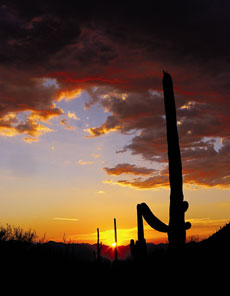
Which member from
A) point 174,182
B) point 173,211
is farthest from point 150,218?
point 174,182

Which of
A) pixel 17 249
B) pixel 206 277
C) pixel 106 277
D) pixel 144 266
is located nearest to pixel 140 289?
pixel 144 266

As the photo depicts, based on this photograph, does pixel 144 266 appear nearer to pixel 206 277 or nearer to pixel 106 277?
pixel 206 277

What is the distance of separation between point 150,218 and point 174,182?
3.52 feet

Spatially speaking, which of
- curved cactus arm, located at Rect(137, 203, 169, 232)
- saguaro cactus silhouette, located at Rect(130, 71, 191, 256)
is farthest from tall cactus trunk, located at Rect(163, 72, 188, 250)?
curved cactus arm, located at Rect(137, 203, 169, 232)

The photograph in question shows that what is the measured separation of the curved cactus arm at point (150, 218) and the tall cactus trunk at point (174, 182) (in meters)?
0.19

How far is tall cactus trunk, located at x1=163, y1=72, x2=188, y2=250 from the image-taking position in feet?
27.5

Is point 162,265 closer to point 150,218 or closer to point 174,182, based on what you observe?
point 150,218

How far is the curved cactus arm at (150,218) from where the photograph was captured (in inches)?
329

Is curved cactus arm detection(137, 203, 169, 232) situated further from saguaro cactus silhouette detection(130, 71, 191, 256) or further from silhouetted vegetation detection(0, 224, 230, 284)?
silhouetted vegetation detection(0, 224, 230, 284)

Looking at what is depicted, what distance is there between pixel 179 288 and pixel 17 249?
8830 millimetres

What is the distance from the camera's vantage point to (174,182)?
340 inches

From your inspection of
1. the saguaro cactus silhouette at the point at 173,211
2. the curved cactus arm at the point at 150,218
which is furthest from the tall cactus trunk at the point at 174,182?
the curved cactus arm at the point at 150,218

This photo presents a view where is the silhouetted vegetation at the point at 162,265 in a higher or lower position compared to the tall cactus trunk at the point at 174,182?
lower

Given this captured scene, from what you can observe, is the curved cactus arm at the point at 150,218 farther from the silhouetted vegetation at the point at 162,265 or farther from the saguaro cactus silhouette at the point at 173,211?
the silhouetted vegetation at the point at 162,265
